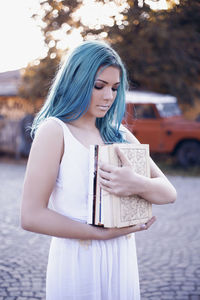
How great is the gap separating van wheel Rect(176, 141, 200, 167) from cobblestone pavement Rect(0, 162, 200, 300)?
11.3 feet

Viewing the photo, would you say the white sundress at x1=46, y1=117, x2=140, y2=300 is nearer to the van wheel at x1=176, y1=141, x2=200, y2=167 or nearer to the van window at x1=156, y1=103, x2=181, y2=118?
the van wheel at x1=176, y1=141, x2=200, y2=167

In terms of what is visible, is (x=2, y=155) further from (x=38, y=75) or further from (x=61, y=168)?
(x=61, y=168)

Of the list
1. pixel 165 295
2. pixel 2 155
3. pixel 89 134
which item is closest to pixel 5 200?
pixel 165 295

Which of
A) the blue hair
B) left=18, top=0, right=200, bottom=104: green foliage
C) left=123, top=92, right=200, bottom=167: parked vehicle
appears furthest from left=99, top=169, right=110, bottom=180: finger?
left=18, top=0, right=200, bottom=104: green foliage

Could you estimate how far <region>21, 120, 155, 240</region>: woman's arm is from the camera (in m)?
1.35

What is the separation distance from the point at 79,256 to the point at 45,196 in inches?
13.2

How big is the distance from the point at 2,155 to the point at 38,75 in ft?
11.9

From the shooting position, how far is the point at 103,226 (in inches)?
55.4

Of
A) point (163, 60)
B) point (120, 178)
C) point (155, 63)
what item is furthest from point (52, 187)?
point (155, 63)

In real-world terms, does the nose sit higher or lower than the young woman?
higher

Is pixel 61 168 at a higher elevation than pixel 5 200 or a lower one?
lower

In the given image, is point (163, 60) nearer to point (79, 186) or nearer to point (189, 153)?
point (189, 153)

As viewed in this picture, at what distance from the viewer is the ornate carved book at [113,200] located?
4.35 ft

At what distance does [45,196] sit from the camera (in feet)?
4.49
